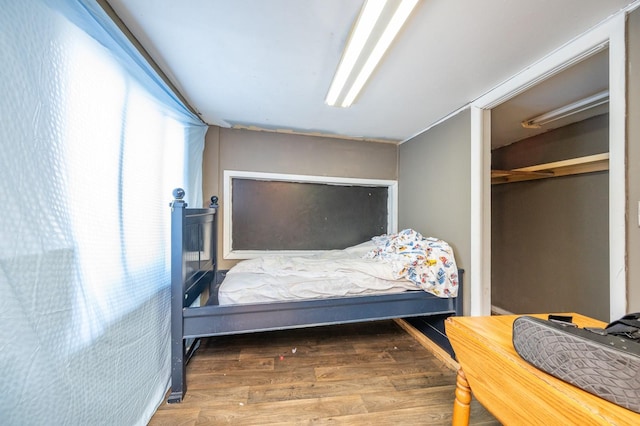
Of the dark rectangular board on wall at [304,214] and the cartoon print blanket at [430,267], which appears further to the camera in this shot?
the dark rectangular board on wall at [304,214]

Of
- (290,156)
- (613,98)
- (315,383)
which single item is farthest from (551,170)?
(315,383)

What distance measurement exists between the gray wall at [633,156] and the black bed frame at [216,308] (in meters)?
0.95

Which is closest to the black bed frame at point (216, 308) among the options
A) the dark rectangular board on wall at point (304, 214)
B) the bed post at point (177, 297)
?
the bed post at point (177, 297)

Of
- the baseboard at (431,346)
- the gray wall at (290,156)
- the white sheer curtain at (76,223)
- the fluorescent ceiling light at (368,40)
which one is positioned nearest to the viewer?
the white sheer curtain at (76,223)

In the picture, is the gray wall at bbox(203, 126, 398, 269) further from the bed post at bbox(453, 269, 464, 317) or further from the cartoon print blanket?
the bed post at bbox(453, 269, 464, 317)

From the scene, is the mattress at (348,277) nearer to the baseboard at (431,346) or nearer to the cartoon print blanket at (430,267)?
the cartoon print blanket at (430,267)

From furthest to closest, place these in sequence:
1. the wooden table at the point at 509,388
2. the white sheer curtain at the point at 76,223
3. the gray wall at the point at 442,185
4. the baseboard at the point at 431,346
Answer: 1. the gray wall at the point at 442,185
2. the baseboard at the point at 431,346
3. the white sheer curtain at the point at 76,223
4. the wooden table at the point at 509,388

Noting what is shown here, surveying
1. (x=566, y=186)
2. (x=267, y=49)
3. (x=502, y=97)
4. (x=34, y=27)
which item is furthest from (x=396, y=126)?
(x=34, y=27)

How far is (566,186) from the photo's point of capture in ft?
7.06

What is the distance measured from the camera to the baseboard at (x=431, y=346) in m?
1.68

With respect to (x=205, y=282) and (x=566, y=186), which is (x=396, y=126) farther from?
(x=205, y=282)

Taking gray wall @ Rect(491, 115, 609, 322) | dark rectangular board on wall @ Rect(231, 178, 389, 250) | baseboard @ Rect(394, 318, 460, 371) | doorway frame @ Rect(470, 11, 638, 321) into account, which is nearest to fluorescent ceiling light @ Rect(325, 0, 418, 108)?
doorway frame @ Rect(470, 11, 638, 321)

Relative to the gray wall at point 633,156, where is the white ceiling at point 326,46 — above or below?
above

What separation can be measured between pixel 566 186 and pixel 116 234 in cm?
364
